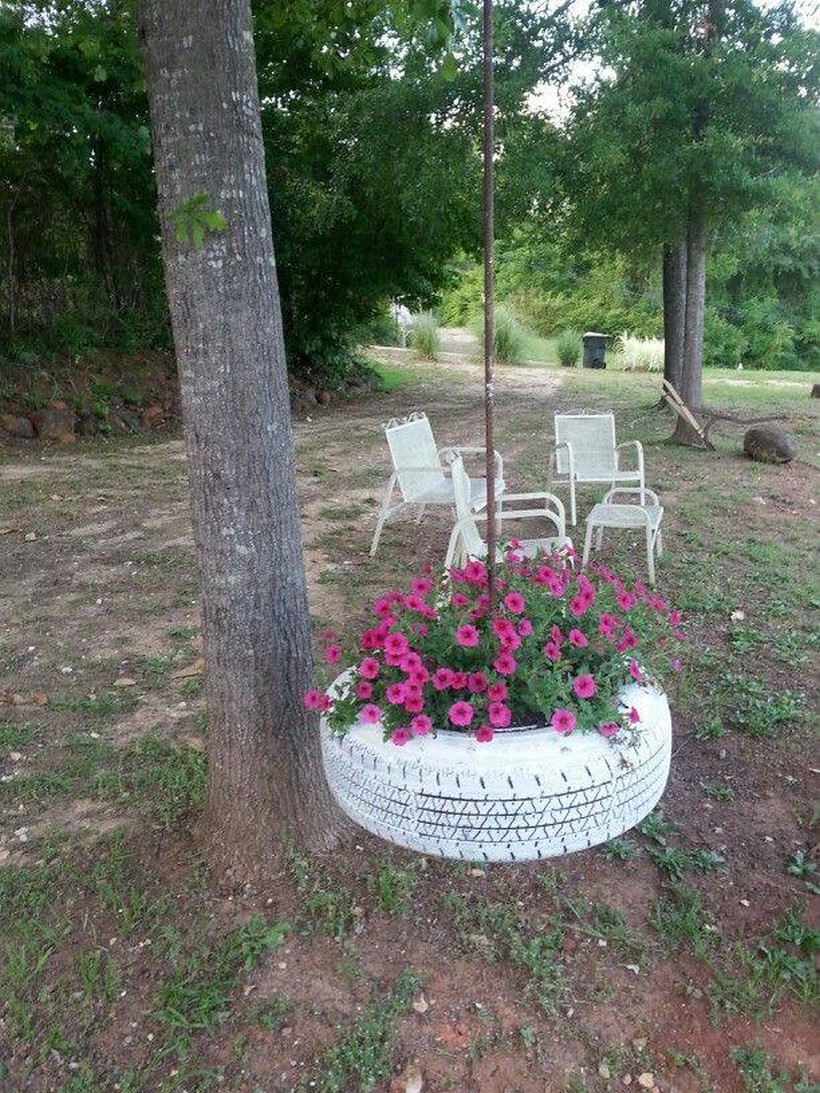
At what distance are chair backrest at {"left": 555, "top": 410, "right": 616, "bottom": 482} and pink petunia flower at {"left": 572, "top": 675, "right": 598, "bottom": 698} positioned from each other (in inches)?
149

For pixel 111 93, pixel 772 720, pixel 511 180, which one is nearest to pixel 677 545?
pixel 772 720

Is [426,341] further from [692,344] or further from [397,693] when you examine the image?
[397,693]

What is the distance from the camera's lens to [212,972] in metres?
1.77

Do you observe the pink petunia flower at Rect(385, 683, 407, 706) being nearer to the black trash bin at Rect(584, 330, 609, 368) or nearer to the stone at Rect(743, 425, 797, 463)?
the stone at Rect(743, 425, 797, 463)

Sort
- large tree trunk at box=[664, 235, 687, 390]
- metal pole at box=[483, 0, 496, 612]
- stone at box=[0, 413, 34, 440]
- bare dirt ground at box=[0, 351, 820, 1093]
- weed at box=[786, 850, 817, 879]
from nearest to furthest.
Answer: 1. metal pole at box=[483, 0, 496, 612]
2. bare dirt ground at box=[0, 351, 820, 1093]
3. weed at box=[786, 850, 817, 879]
4. stone at box=[0, 413, 34, 440]
5. large tree trunk at box=[664, 235, 687, 390]

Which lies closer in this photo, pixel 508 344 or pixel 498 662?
pixel 498 662

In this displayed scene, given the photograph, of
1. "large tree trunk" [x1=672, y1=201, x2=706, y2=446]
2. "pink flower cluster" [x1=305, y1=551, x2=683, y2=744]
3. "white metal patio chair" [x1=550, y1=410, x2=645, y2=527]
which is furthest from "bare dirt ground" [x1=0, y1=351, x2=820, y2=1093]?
"large tree trunk" [x1=672, y1=201, x2=706, y2=446]

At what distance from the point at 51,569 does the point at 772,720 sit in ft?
11.9

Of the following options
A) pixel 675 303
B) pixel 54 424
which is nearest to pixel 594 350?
pixel 675 303

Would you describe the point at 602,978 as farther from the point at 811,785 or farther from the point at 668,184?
the point at 668,184

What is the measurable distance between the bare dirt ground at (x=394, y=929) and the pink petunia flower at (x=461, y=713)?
0.55 meters

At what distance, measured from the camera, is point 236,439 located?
1.81 meters

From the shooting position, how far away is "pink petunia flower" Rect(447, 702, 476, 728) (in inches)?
66.2

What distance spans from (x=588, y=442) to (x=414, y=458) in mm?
1316
